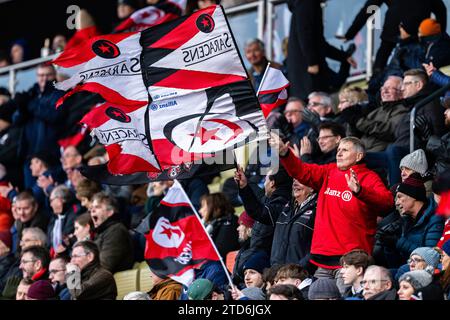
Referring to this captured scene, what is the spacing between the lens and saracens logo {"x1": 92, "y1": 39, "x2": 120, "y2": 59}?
555 inches

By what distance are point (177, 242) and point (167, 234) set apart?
19 cm

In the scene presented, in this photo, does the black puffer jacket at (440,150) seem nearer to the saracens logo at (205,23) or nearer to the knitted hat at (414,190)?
the knitted hat at (414,190)

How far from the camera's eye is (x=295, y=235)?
44.9ft

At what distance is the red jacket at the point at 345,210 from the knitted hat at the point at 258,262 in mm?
703

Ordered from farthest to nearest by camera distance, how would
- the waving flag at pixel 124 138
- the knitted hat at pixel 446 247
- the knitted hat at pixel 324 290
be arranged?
the waving flag at pixel 124 138 → the knitted hat at pixel 446 247 → the knitted hat at pixel 324 290

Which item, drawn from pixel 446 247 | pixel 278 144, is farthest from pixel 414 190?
pixel 278 144

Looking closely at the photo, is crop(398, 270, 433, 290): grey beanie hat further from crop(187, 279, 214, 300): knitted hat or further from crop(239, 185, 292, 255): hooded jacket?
crop(239, 185, 292, 255): hooded jacket

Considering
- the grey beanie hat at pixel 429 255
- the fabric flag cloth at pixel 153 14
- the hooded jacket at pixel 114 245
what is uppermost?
the fabric flag cloth at pixel 153 14

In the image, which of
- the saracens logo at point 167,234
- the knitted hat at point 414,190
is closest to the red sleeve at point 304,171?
the knitted hat at point 414,190

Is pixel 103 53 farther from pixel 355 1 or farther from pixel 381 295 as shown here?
pixel 355 1

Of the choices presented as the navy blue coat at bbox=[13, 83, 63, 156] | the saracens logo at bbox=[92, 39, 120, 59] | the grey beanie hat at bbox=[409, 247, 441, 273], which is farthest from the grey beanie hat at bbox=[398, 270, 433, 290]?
the navy blue coat at bbox=[13, 83, 63, 156]

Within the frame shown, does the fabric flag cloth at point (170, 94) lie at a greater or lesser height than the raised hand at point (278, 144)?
greater

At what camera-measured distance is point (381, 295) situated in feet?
38.6

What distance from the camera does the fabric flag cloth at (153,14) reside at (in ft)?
65.4
